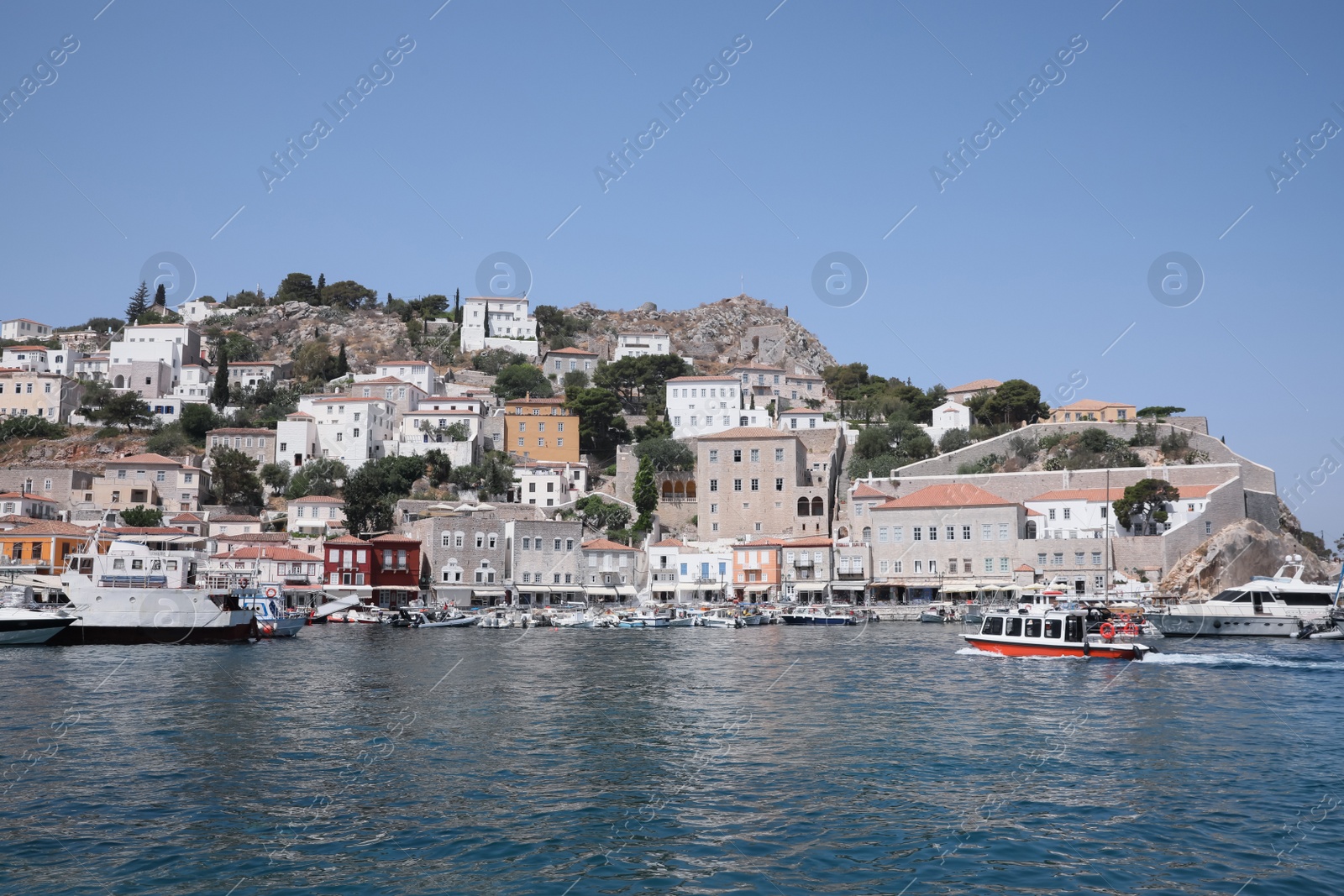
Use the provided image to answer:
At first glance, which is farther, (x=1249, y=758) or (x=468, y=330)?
(x=468, y=330)

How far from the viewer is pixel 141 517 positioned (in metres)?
57.5

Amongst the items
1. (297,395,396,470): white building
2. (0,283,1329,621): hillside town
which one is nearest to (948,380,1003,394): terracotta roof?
(0,283,1329,621): hillside town

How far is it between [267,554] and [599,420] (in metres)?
29.2

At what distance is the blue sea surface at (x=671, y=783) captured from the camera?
9.89 meters

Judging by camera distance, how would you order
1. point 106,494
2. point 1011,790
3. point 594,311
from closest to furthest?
point 1011,790
point 106,494
point 594,311

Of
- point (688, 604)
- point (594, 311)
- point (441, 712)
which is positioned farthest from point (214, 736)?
point (594, 311)

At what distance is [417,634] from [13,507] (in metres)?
29.0

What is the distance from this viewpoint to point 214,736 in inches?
650

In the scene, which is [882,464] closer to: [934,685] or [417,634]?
[417,634]

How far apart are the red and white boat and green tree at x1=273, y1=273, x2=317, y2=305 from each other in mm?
96037

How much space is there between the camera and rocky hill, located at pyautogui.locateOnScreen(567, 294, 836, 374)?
10425cm

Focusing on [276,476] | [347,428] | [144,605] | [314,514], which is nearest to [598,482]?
[347,428]

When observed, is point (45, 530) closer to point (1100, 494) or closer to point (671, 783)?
point (671, 783)

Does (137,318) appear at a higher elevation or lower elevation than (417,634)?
higher
